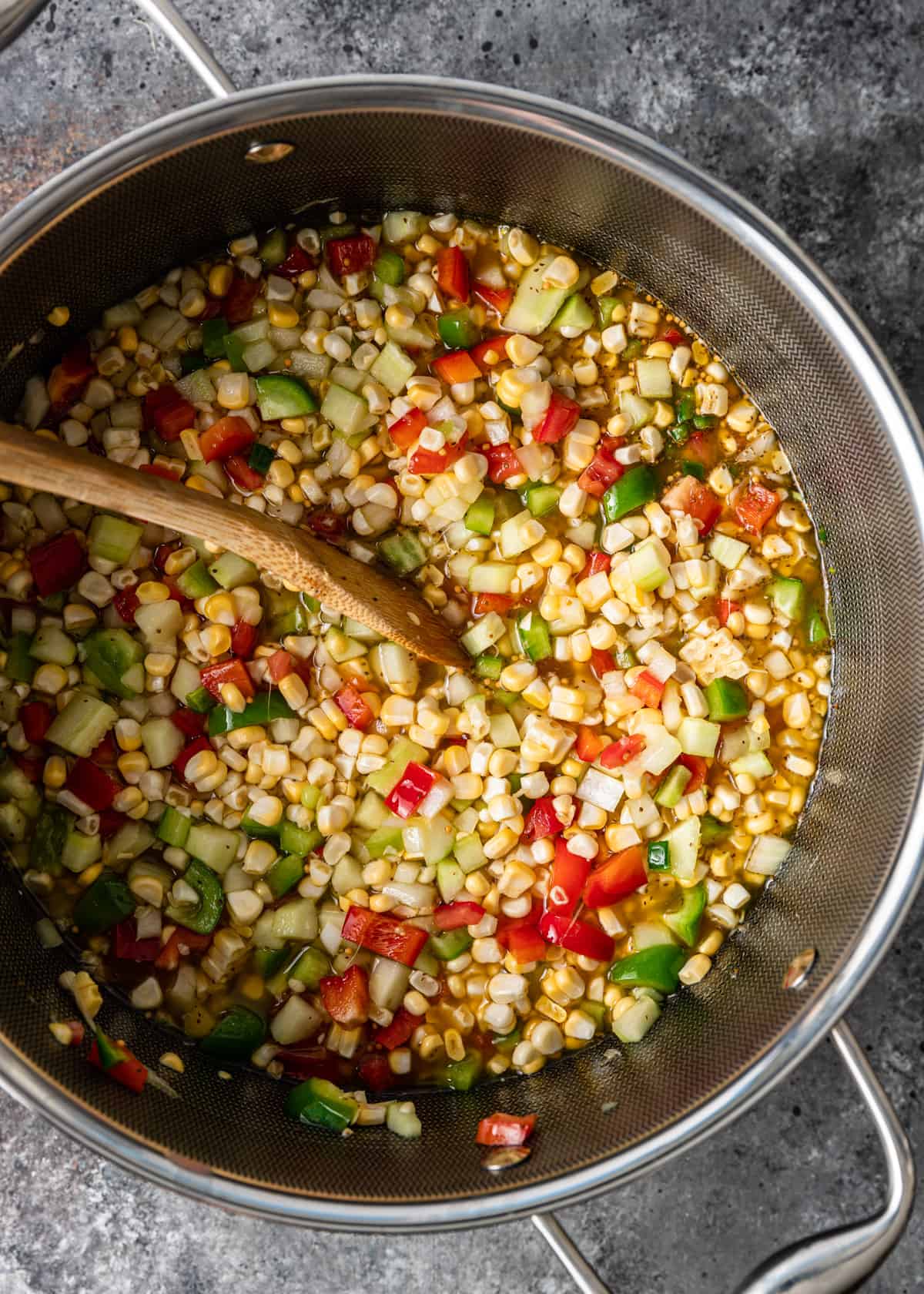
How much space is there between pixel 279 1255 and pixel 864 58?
9.42 feet

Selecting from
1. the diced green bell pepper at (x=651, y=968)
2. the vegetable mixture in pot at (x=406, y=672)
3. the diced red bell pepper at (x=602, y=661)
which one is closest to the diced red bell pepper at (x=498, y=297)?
the vegetable mixture in pot at (x=406, y=672)

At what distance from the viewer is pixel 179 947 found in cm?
228

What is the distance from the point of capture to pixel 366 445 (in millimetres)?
2277

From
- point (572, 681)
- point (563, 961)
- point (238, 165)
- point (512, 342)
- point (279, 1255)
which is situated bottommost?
point (279, 1255)

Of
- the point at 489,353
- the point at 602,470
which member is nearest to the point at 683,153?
the point at 489,353

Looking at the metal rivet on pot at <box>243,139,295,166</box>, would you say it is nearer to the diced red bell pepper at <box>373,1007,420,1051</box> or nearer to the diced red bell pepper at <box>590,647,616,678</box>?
the diced red bell pepper at <box>590,647,616,678</box>

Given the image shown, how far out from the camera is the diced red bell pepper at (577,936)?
2.29 metres

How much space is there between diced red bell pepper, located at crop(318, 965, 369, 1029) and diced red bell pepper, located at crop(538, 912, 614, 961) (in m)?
0.40

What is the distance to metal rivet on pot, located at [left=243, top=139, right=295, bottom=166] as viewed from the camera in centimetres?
197

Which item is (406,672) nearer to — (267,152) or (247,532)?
(247,532)

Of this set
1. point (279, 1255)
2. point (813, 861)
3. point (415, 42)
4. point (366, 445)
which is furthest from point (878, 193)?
point (279, 1255)

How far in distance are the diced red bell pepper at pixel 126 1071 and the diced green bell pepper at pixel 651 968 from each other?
3.21 feet

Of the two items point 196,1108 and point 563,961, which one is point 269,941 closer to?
point 196,1108

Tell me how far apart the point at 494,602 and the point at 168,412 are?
79cm
